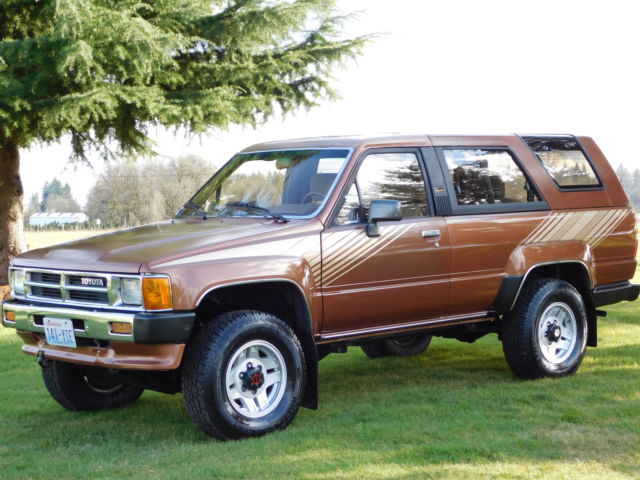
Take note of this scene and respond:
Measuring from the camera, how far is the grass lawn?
199 inches

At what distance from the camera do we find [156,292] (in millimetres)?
5430

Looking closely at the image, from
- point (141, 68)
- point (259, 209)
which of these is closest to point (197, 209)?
point (259, 209)

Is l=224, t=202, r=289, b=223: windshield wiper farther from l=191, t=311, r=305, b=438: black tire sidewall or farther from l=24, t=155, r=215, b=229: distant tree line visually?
l=24, t=155, r=215, b=229: distant tree line

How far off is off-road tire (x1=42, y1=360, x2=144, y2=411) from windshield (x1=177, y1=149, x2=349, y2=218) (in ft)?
4.82

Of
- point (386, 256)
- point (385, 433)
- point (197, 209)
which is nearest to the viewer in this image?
point (385, 433)

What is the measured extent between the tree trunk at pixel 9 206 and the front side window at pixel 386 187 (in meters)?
12.2

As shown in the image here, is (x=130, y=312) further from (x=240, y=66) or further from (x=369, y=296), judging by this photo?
(x=240, y=66)

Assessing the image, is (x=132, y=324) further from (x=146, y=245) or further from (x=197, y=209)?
(x=197, y=209)

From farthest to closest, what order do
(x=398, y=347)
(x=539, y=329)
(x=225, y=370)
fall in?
(x=398, y=347) → (x=539, y=329) → (x=225, y=370)

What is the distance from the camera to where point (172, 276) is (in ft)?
17.9

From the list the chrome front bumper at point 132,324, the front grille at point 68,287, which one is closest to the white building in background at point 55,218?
the front grille at point 68,287

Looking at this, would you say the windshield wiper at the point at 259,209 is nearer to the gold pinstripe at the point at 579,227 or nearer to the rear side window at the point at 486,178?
the rear side window at the point at 486,178

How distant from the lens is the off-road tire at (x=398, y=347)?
8.91 meters

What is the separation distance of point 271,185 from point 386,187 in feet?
2.91
